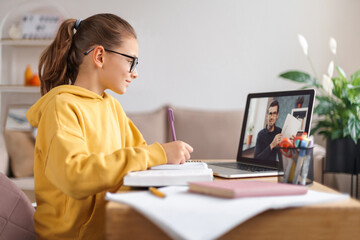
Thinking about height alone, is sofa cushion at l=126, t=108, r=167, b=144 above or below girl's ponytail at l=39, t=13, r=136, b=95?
below

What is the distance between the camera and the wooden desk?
0.65 meters

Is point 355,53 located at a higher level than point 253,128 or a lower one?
higher

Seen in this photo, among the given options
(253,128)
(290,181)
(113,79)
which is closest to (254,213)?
(290,181)

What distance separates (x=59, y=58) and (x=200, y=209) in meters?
0.80

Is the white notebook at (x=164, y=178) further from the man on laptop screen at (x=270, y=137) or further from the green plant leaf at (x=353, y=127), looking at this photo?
the green plant leaf at (x=353, y=127)

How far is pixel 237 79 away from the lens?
138 inches

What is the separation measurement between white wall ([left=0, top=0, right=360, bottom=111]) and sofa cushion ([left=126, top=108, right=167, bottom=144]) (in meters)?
0.52

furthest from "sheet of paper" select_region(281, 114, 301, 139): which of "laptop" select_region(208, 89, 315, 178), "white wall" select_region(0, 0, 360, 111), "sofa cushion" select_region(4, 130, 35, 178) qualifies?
"white wall" select_region(0, 0, 360, 111)

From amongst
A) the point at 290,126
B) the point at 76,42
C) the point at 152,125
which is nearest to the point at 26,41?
the point at 152,125

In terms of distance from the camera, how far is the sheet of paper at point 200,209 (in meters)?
0.60

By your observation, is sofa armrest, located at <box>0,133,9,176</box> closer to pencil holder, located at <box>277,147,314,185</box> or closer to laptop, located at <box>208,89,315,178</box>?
laptop, located at <box>208,89,315,178</box>

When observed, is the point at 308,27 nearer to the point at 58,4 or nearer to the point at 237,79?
the point at 237,79

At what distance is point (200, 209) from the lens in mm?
632

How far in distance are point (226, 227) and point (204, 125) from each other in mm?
2341
